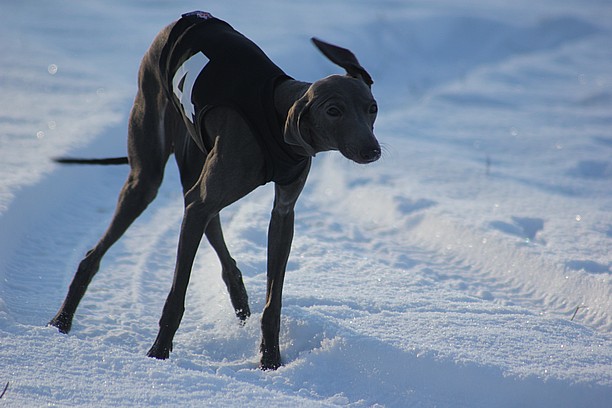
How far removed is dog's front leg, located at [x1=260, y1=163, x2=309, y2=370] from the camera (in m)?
3.93

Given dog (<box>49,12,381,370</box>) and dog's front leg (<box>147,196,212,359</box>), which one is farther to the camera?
dog's front leg (<box>147,196,212,359</box>)

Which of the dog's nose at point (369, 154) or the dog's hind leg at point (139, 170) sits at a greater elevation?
the dog's nose at point (369, 154)

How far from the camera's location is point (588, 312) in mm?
4730

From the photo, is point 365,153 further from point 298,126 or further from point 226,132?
point 226,132

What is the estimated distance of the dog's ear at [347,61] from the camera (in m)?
3.53

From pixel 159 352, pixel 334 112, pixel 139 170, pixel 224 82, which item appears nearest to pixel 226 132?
pixel 224 82

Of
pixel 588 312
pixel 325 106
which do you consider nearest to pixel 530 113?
pixel 588 312

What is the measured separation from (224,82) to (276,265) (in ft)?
2.89

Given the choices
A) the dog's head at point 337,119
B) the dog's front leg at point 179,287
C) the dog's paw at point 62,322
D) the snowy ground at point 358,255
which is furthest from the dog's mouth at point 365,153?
the dog's paw at point 62,322

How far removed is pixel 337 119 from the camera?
3.30 meters

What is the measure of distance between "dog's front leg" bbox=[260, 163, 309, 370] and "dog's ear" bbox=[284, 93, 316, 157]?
17.7 inches

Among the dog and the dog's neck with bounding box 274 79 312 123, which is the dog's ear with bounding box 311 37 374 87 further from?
the dog's neck with bounding box 274 79 312 123

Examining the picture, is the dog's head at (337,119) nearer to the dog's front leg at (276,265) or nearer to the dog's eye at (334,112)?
the dog's eye at (334,112)

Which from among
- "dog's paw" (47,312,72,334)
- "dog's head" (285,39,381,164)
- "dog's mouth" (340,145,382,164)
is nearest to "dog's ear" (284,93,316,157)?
"dog's head" (285,39,381,164)
